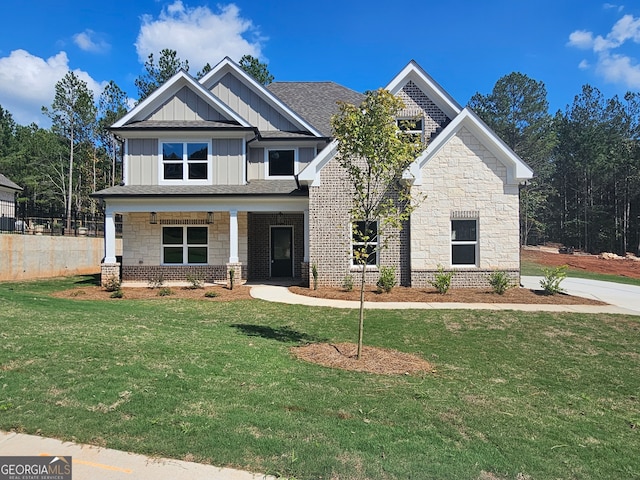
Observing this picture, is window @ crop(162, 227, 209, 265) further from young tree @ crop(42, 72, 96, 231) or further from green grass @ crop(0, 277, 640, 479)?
young tree @ crop(42, 72, 96, 231)

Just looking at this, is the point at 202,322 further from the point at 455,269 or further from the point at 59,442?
the point at 455,269

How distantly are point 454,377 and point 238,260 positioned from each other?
11.6 meters

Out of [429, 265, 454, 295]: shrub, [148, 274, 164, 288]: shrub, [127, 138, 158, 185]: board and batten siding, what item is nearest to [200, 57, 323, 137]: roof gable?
[127, 138, 158, 185]: board and batten siding

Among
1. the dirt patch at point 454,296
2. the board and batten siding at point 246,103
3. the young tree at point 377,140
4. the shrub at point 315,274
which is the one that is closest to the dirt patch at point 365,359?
the young tree at point 377,140

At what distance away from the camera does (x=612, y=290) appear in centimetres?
1616

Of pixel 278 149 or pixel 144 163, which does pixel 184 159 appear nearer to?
pixel 144 163

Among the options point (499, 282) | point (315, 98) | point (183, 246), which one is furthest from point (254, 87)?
point (499, 282)

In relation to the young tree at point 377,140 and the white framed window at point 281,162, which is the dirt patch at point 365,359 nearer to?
the young tree at point 377,140

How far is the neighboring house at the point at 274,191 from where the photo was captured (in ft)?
49.0

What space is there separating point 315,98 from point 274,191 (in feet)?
26.6

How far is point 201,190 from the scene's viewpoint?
1600 cm

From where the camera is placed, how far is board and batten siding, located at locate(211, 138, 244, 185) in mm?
16875

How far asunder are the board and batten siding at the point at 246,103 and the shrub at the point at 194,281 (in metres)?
7.09

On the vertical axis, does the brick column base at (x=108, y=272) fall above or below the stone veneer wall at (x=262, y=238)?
below
